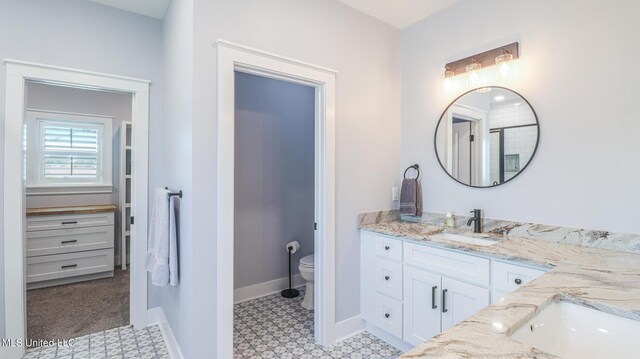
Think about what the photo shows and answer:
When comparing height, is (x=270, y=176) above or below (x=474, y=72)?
below

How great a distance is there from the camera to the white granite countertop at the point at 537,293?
0.71 meters

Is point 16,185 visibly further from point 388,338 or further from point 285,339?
point 388,338

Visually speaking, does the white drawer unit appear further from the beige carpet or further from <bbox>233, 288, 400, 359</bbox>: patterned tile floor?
<bbox>233, 288, 400, 359</bbox>: patterned tile floor

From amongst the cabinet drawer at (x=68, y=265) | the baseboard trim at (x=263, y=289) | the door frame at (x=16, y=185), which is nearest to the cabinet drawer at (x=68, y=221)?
the cabinet drawer at (x=68, y=265)

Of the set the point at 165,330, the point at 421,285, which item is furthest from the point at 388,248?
the point at 165,330

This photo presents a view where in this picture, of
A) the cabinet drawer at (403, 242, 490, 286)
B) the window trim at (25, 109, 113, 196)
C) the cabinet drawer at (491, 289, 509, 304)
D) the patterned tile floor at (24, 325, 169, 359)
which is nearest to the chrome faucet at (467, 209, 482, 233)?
the cabinet drawer at (403, 242, 490, 286)

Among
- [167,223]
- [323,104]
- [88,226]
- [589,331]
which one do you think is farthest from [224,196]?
[88,226]

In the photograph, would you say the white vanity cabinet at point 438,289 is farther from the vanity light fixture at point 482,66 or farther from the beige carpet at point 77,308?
the beige carpet at point 77,308

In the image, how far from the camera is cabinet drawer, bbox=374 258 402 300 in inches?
88.0

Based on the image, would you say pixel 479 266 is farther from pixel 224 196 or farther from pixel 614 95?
pixel 224 196

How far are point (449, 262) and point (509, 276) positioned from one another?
13.5 inches

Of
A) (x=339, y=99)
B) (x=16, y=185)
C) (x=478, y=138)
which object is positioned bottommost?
(x=16, y=185)

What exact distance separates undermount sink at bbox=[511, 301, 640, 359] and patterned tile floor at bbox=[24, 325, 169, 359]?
230 centimetres

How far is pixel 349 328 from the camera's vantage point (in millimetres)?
2443
